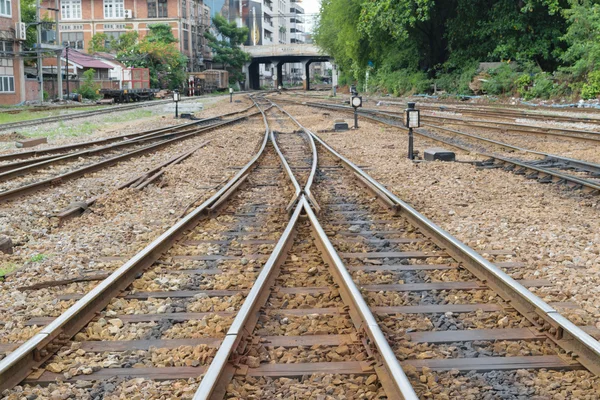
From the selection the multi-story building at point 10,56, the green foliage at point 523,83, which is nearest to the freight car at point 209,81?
the multi-story building at point 10,56

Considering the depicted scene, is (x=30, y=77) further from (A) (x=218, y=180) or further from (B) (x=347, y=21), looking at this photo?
(A) (x=218, y=180)

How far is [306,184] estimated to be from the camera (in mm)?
9703

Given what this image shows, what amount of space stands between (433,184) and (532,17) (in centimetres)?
3183

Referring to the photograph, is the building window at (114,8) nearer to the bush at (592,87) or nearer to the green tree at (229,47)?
the green tree at (229,47)

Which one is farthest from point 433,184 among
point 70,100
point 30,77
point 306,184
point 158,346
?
point 30,77

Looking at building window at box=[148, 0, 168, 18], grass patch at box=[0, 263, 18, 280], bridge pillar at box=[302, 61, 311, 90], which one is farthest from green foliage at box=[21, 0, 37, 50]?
grass patch at box=[0, 263, 18, 280]

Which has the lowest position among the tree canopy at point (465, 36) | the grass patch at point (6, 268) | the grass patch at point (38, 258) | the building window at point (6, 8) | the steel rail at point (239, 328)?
the grass patch at point (6, 268)

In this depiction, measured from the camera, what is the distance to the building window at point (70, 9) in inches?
3157

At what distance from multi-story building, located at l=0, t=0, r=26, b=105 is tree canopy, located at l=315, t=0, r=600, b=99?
2224cm

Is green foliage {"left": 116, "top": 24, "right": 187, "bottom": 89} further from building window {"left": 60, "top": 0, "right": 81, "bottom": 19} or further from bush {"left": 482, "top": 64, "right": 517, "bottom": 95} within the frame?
bush {"left": 482, "top": 64, "right": 517, "bottom": 95}

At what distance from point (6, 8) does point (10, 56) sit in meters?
3.21

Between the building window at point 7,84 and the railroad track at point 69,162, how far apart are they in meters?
30.2

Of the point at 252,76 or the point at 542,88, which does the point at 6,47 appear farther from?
the point at 252,76

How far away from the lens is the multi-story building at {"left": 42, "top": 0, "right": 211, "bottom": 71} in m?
78.6
